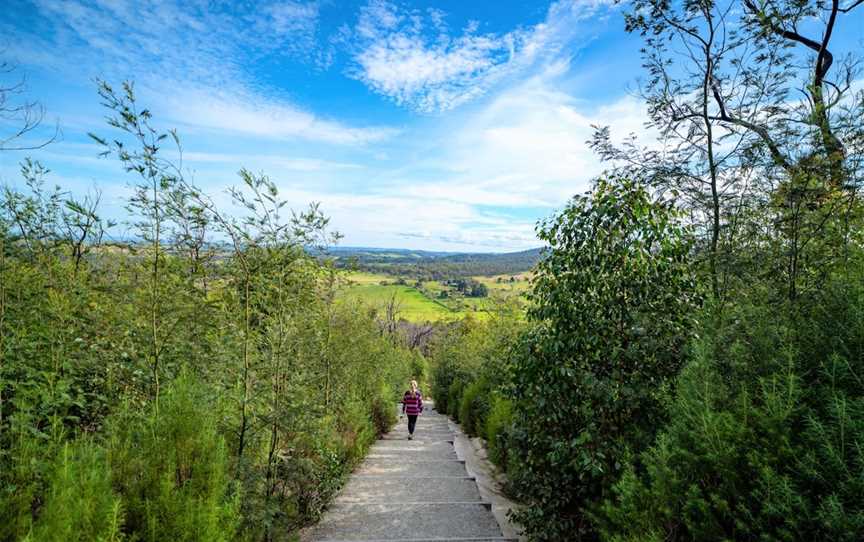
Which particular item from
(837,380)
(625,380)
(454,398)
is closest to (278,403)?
(625,380)

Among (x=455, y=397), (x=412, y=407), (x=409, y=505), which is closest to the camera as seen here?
(x=409, y=505)

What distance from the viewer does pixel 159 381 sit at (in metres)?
4.01

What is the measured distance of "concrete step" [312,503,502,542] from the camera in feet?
16.5

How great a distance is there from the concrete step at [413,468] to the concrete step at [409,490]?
1.19 ft

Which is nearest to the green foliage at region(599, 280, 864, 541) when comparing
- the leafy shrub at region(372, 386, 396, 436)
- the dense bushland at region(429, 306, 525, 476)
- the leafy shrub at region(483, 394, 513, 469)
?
the dense bushland at region(429, 306, 525, 476)

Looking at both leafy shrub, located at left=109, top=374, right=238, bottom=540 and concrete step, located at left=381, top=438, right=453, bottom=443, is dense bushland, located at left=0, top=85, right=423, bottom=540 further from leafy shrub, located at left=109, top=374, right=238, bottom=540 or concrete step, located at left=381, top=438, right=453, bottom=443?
concrete step, located at left=381, top=438, right=453, bottom=443

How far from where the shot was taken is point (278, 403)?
4250 mm

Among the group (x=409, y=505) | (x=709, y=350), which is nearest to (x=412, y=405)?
(x=409, y=505)

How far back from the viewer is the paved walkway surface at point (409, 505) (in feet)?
16.6

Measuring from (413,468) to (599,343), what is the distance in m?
5.62

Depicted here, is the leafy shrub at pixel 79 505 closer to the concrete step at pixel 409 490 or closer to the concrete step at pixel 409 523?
the concrete step at pixel 409 523

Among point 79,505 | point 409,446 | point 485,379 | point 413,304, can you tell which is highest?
point 79,505

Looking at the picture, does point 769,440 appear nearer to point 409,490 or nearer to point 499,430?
point 409,490

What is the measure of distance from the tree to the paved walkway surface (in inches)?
54.6
